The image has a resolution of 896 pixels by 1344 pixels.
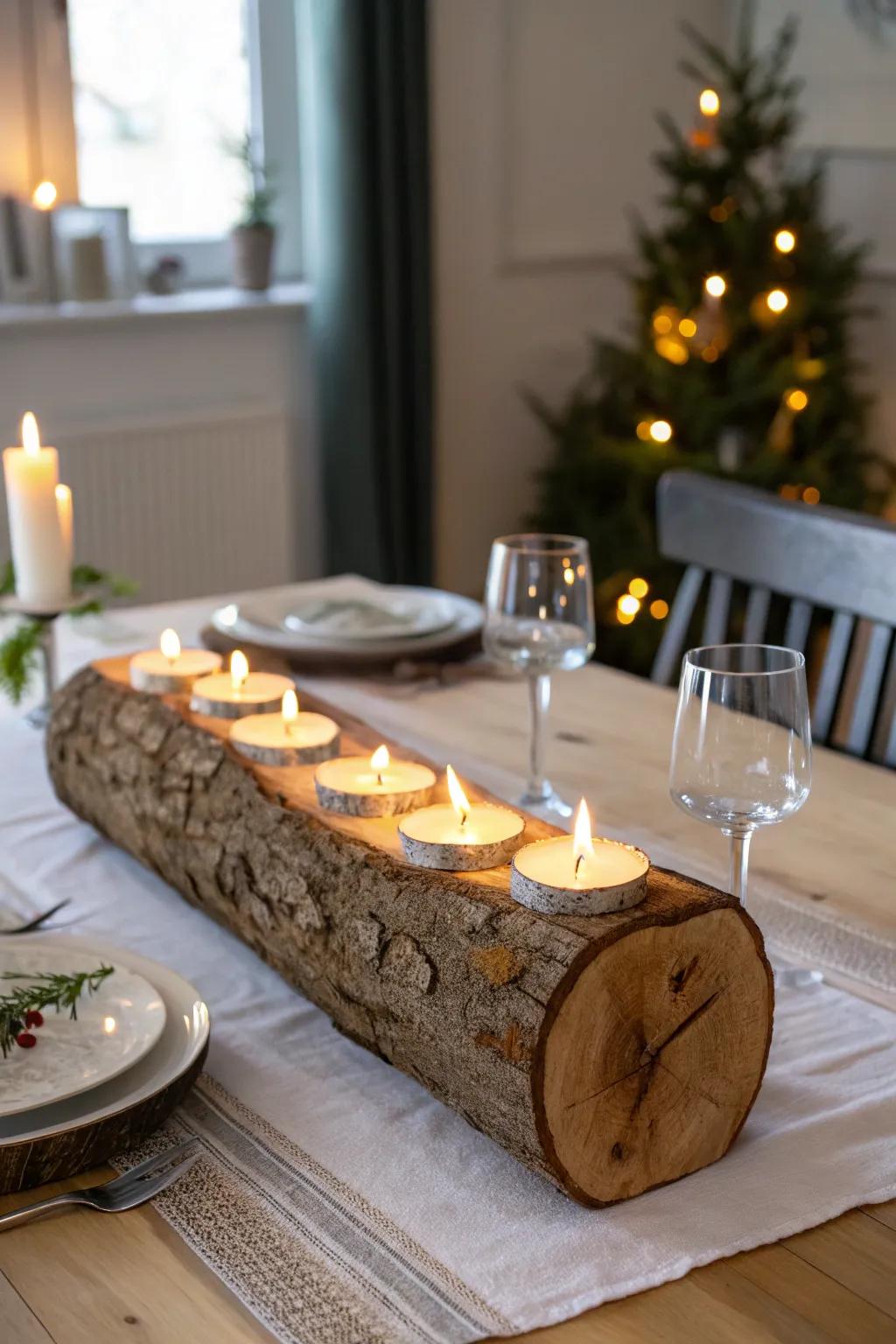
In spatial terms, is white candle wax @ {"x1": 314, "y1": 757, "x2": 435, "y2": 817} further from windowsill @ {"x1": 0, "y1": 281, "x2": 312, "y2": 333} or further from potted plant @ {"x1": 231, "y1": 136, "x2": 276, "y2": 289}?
potted plant @ {"x1": 231, "y1": 136, "x2": 276, "y2": 289}

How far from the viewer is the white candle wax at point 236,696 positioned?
117 cm

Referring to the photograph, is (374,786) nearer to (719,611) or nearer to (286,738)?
(286,738)

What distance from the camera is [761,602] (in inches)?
66.4

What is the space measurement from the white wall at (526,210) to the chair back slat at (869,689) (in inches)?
94.7

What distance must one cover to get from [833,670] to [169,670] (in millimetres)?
700

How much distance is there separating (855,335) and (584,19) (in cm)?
102

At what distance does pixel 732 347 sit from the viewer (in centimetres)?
352

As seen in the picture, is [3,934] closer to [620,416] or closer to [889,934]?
[889,934]

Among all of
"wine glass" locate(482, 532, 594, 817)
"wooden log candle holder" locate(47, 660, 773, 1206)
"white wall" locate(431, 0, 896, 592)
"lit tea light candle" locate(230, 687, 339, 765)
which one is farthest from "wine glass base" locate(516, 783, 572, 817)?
"white wall" locate(431, 0, 896, 592)

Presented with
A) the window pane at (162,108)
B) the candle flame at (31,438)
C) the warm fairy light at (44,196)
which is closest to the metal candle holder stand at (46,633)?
the candle flame at (31,438)

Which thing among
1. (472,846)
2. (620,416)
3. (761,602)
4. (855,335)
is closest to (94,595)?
(761,602)

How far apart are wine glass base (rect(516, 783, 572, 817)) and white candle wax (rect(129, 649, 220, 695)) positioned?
278 millimetres

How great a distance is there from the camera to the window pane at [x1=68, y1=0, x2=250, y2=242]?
130 inches

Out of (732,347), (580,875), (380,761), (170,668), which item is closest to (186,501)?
(732,347)
